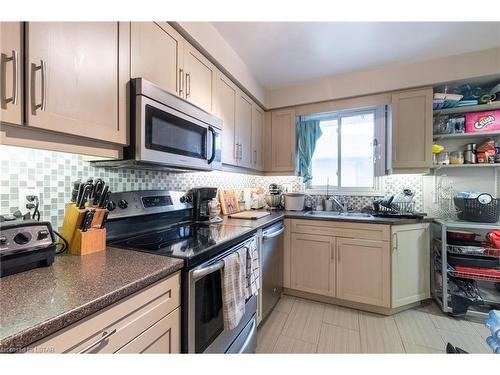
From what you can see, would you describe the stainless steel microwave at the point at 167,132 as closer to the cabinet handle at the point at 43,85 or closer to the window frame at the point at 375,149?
the cabinet handle at the point at 43,85

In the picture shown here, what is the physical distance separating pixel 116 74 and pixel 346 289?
2.47m

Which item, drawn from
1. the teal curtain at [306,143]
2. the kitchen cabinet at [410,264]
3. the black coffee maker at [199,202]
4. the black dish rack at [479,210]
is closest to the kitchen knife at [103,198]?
the black coffee maker at [199,202]

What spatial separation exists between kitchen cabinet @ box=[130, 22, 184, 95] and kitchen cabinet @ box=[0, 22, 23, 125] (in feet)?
1.46

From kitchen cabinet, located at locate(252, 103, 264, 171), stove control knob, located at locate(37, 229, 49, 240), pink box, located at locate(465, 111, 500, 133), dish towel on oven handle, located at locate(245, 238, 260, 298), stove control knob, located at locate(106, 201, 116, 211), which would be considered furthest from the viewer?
kitchen cabinet, located at locate(252, 103, 264, 171)

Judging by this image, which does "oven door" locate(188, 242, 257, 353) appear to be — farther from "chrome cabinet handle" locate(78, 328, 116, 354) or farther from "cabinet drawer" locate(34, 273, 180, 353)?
"chrome cabinet handle" locate(78, 328, 116, 354)

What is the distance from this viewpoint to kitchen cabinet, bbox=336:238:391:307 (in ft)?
6.64

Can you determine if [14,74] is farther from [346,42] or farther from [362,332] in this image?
[362,332]

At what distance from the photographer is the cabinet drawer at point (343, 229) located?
2.04 metres

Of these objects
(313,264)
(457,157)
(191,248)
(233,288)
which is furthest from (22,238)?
(457,157)

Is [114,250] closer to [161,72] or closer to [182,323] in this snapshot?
[182,323]

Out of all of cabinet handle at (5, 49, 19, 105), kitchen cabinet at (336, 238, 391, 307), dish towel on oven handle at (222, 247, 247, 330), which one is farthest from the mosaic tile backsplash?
kitchen cabinet at (336, 238, 391, 307)

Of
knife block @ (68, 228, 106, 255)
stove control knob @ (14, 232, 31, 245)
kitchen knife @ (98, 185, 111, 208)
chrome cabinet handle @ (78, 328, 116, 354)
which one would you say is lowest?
chrome cabinet handle @ (78, 328, 116, 354)

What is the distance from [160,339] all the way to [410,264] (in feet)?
7.43
